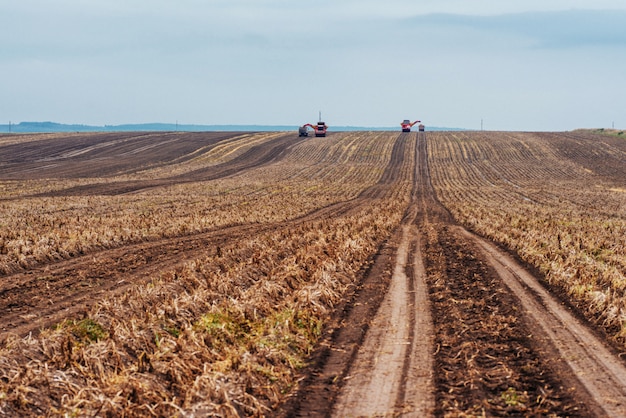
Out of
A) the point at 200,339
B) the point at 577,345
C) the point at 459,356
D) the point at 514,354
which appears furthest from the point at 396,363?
the point at 577,345

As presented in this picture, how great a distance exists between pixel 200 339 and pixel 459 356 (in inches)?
159

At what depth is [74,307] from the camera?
11.4m

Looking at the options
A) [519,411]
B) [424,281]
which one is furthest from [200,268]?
[519,411]

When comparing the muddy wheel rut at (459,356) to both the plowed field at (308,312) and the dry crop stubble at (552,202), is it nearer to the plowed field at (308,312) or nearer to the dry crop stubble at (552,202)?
the plowed field at (308,312)

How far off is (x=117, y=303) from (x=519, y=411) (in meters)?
7.63

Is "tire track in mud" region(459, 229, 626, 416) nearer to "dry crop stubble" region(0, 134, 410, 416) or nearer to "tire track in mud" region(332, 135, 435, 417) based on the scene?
"tire track in mud" region(332, 135, 435, 417)

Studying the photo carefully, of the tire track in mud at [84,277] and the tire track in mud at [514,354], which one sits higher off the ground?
the tire track in mud at [514,354]

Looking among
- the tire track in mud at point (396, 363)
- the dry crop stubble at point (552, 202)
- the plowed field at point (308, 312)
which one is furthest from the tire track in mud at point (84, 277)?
the dry crop stubble at point (552, 202)

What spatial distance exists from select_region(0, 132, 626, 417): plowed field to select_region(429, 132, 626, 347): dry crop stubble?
123 mm

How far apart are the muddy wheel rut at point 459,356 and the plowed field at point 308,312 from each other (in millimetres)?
37

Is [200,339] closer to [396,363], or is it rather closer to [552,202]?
[396,363]

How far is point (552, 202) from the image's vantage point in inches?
1601

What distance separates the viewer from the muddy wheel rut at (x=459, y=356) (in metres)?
6.73

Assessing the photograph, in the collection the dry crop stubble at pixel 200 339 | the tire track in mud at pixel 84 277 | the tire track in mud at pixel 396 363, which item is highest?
the dry crop stubble at pixel 200 339
